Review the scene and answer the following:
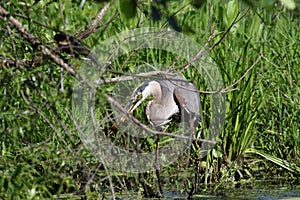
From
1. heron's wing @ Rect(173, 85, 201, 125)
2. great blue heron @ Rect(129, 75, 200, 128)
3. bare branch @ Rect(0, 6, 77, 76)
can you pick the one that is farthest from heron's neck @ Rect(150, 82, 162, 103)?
bare branch @ Rect(0, 6, 77, 76)

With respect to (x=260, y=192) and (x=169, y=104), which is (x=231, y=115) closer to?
(x=169, y=104)

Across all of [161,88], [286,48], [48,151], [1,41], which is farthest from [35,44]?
[286,48]

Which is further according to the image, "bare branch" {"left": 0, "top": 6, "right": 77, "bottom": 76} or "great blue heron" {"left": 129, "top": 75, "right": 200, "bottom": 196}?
"great blue heron" {"left": 129, "top": 75, "right": 200, "bottom": 196}

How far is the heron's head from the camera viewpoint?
12.8ft

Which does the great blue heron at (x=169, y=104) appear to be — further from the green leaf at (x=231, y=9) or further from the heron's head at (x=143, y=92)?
the green leaf at (x=231, y=9)

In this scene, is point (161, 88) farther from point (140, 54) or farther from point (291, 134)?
point (291, 134)

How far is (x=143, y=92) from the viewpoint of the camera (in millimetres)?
4215

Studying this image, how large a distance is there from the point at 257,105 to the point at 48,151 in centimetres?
224

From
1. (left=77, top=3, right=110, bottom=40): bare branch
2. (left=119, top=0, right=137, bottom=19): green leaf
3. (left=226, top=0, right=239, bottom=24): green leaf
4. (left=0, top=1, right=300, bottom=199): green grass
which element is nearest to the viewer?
(left=119, top=0, right=137, bottom=19): green leaf

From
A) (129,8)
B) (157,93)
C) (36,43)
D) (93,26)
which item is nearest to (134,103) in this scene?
(157,93)

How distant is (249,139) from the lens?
183 inches

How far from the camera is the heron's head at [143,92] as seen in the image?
390cm

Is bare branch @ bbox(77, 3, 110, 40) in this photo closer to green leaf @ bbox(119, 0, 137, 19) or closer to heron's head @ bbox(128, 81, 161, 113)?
heron's head @ bbox(128, 81, 161, 113)

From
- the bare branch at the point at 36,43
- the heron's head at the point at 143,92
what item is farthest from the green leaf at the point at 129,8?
the heron's head at the point at 143,92
